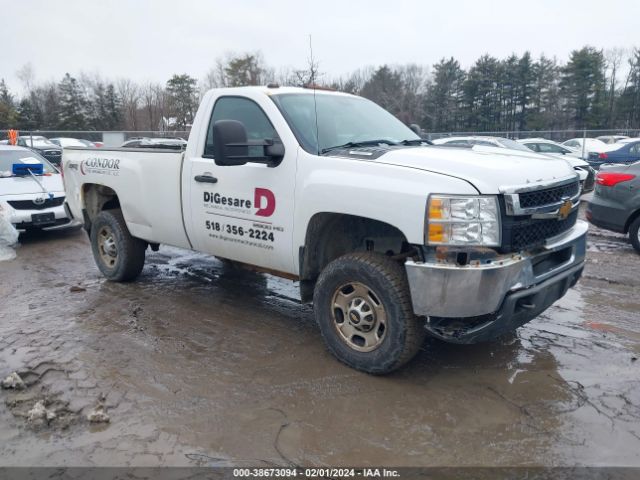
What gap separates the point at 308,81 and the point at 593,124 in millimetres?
51331

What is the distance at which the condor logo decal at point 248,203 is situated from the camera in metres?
4.17

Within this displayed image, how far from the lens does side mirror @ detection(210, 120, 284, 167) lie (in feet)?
12.3

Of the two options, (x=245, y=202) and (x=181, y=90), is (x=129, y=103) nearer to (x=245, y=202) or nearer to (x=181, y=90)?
(x=181, y=90)

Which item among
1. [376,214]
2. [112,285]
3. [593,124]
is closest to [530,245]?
[376,214]

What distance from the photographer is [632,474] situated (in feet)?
8.86

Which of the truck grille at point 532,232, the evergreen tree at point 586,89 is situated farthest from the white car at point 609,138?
the evergreen tree at point 586,89

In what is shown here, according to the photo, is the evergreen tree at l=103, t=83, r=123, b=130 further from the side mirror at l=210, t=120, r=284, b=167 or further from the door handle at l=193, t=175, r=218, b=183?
the side mirror at l=210, t=120, r=284, b=167

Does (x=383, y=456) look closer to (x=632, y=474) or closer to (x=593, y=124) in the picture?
(x=632, y=474)

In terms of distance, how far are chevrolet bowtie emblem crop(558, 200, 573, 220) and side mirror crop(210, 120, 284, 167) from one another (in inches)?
81.6

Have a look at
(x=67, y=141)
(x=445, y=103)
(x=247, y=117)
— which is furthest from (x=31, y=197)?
(x=445, y=103)

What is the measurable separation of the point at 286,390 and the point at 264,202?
1.49m

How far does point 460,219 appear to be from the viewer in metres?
3.17

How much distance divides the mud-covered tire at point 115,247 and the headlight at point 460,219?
12.9 ft

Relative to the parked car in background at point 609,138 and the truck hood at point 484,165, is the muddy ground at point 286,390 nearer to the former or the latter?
the truck hood at point 484,165
